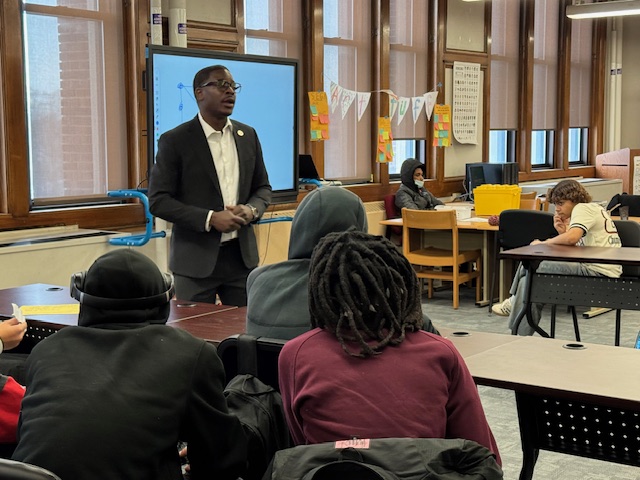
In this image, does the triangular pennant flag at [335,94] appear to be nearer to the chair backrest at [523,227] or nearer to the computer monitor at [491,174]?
the computer monitor at [491,174]

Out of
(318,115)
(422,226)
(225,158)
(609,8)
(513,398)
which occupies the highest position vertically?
(609,8)

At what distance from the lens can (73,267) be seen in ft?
16.2

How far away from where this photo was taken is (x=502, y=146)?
1023cm

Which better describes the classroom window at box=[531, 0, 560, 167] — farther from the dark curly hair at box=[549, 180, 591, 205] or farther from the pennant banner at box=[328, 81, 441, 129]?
the dark curly hair at box=[549, 180, 591, 205]

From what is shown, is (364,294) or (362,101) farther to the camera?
(362,101)

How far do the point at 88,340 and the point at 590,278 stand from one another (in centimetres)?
371

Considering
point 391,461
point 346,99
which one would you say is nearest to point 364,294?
point 391,461

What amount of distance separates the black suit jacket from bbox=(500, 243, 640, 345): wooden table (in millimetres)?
1899

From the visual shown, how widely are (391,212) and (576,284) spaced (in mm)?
3124

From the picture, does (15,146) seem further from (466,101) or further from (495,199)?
(466,101)

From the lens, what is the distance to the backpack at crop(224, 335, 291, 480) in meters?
1.97

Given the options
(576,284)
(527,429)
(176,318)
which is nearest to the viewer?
(527,429)

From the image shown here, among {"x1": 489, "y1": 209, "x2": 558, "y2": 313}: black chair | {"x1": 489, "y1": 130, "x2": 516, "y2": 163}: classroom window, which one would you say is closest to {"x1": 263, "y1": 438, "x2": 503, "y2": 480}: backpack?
{"x1": 489, "y1": 209, "x2": 558, "y2": 313}: black chair

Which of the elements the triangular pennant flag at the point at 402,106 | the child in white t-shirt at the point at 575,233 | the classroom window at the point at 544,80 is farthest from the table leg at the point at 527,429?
the classroom window at the point at 544,80
